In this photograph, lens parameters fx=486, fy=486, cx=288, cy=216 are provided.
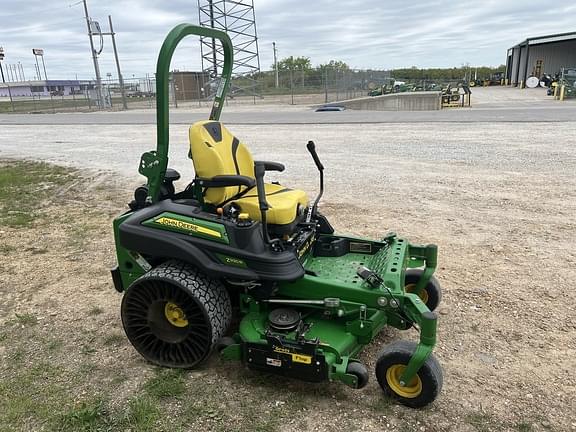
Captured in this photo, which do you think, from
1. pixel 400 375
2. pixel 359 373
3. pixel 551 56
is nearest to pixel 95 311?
pixel 359 373

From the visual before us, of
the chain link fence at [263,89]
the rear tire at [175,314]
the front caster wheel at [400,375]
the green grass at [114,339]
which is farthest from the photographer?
the chain link fence at [263,89]

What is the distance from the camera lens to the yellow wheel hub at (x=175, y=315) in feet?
10.1

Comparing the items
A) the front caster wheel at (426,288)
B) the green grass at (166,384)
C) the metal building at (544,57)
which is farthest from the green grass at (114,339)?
the metal building at (544,57)

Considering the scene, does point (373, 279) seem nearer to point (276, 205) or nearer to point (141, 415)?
point (276, 205)

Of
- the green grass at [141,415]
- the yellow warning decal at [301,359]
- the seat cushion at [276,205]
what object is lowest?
the green grass at [141,415]

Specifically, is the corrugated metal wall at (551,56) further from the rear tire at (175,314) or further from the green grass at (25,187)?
the rear tire at (175,314)

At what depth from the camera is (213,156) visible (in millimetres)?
3246

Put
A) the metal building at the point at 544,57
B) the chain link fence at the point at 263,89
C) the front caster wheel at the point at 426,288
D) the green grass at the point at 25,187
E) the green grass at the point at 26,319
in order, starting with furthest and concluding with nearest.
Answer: the metal building at the point at 544,57, the chain link fence at the point at 263,89, the green grass at the point at 25,187, the green grass at the point at 26,319, the front caster wheel at the point at 426,288

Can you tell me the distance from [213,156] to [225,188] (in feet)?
0.77

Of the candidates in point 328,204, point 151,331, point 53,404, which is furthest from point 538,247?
point 53,404

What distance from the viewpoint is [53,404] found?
290cm

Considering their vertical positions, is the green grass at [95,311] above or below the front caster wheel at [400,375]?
below

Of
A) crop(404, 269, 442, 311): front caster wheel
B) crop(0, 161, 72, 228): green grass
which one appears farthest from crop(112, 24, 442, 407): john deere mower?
crop(0, 161, 72, 228): green grass

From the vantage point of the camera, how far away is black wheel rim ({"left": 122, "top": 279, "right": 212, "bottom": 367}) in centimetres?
302
